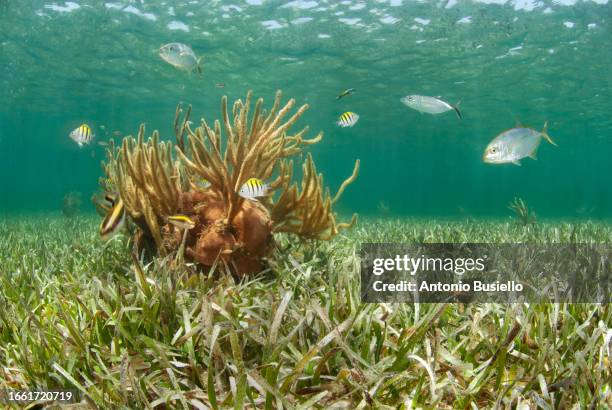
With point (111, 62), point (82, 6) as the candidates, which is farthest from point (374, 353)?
point (111, 62)

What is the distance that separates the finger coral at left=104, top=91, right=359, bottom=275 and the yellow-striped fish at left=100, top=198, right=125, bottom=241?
21 centimetres

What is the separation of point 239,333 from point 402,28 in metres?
24.0

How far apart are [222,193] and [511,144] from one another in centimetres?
392

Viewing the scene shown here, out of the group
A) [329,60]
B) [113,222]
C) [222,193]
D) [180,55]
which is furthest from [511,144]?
[329,60]

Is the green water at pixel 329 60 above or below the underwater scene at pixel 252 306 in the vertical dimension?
above

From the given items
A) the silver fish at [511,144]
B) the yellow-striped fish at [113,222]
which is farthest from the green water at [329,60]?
the yellow-striped fish at [113,222]

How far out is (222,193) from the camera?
3.91 meters

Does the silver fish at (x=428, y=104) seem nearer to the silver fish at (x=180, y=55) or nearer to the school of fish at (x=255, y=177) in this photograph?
the school of fish at (x=255, y=177)

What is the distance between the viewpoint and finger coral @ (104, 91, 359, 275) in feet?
12.3

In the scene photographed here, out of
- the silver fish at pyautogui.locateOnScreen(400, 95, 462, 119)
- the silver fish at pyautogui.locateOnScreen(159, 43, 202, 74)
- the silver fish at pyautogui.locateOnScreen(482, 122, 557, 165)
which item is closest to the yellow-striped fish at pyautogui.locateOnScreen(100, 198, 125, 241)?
the silver fish at pyautogui.locateOnScreen(482, 122, 557, 165)

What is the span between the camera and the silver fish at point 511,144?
5414 millimetres

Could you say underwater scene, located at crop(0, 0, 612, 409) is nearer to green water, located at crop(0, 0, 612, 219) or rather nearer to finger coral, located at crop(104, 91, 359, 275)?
finger coral, located at crop(104, 91, 359, 275)

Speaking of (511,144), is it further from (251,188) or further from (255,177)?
(251,188)

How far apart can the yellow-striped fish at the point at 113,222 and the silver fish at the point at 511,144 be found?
14.6 feet
